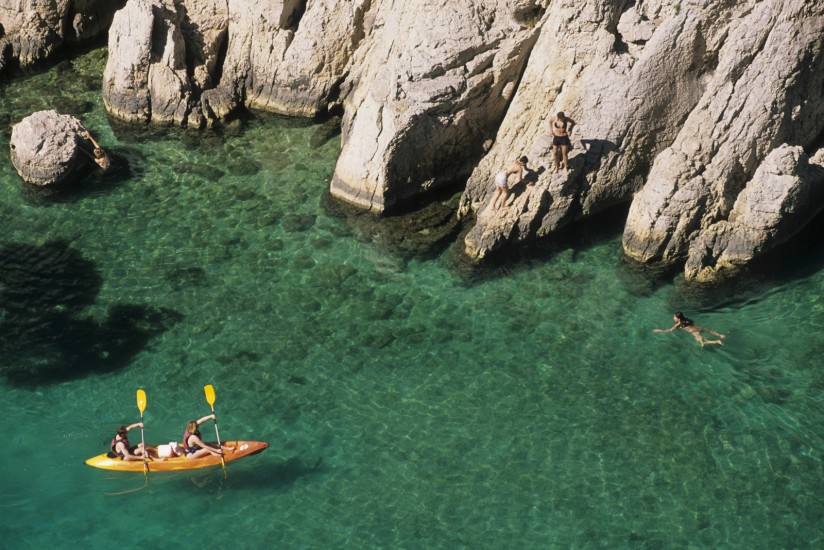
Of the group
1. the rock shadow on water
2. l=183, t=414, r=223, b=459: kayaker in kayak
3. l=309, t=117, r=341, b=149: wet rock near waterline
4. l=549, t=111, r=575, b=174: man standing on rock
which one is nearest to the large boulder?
the rock shadow on water

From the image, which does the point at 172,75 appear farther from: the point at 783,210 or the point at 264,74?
the point at 783,210

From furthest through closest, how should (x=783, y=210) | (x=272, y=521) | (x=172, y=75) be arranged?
1. (x=172, y=75)
2. (x=783, y=210)
3. (x=272, y=521)

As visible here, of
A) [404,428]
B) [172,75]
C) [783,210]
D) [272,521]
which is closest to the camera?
[272,521]

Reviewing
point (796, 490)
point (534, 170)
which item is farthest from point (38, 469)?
point (796, 490)

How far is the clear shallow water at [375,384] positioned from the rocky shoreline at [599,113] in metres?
1.05

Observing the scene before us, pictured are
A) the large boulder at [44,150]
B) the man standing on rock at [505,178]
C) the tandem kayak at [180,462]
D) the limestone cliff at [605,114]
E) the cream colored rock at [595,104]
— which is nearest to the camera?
the tandem kayak at [180,462]

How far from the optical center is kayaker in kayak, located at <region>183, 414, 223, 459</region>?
796 inches

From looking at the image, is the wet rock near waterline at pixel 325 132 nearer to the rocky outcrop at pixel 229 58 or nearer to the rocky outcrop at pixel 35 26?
the rocky outcrop at pixel 229 58

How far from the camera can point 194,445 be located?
20328 millimetres

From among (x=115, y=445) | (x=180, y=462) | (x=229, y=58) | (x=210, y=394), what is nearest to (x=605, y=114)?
(x=210, y=394)

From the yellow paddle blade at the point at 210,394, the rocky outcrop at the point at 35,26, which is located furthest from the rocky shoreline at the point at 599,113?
the yellow paddle blade at the point at 210,394

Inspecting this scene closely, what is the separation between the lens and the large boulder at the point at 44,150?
2684 cm

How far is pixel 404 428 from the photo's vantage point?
69.6ft

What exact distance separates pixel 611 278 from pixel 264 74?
36.8ft
